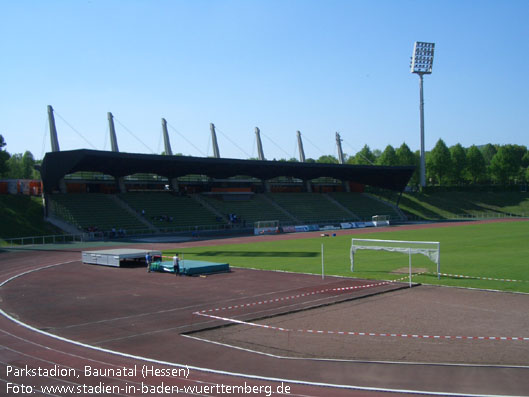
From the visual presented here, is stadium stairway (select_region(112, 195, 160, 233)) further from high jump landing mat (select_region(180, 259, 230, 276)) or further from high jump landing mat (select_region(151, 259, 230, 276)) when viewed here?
high jump landing mat (select_region(180, 259, 230, 276))

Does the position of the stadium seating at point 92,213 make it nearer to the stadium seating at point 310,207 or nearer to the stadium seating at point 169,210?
the stadium seating at point 169,210

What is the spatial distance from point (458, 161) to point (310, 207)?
61.8m

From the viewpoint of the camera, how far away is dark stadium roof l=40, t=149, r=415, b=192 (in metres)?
60.0

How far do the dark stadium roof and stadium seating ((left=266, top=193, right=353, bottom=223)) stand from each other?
406cm

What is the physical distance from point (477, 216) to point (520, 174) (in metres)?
51.7

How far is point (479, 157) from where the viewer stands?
133 metres

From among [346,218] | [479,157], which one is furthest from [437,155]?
[346,218]

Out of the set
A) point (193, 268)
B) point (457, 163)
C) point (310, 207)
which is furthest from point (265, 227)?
point (457, 163)

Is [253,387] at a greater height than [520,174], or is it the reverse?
[520,174]

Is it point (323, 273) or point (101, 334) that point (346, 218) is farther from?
point (101, 334)

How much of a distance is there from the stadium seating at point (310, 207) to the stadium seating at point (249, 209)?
116 inches

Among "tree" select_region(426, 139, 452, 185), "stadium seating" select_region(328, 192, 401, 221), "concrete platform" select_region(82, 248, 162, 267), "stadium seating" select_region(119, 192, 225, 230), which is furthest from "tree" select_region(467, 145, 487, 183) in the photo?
"concrete platform" select_region(82, 248, 162, 267)

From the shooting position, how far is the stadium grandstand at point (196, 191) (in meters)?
62.9

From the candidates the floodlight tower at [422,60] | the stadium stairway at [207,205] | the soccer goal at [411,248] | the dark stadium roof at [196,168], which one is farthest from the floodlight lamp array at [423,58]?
the soccer goal at [411,248]
